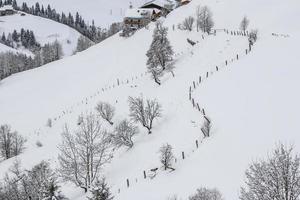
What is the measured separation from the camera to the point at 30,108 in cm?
8244

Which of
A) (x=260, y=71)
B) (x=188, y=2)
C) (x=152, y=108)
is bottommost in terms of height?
(x=152, y=108)

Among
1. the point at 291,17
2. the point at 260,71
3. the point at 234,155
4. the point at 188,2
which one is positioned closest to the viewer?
the point at 234,155

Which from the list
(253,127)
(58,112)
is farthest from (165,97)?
(58,112)

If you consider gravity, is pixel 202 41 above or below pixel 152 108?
above

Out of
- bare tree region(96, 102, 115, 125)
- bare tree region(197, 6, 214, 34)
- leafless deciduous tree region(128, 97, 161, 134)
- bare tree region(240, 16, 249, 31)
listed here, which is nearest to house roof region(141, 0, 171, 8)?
bare tree region(197, 6, 214, 34)

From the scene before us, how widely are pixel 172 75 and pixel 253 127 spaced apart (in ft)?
105

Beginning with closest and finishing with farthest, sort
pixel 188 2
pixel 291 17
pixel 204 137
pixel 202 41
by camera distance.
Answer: pixel 204 137 → pixel 291 17 → pixel 202 41 → pixel 188 2

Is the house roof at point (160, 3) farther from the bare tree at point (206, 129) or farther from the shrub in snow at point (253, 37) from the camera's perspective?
the bare tree at point (206, 129)

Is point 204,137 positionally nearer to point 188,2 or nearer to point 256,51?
point 256,51

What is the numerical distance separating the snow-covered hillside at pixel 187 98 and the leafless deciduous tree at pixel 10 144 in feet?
5.19

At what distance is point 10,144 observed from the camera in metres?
63.8

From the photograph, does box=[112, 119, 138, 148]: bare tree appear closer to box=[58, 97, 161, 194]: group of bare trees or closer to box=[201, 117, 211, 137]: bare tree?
box=[58, 97, 161, 194]: group of bare trees

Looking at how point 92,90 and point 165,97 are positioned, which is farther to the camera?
point 92,90

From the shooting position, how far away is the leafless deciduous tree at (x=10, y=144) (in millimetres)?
62812
